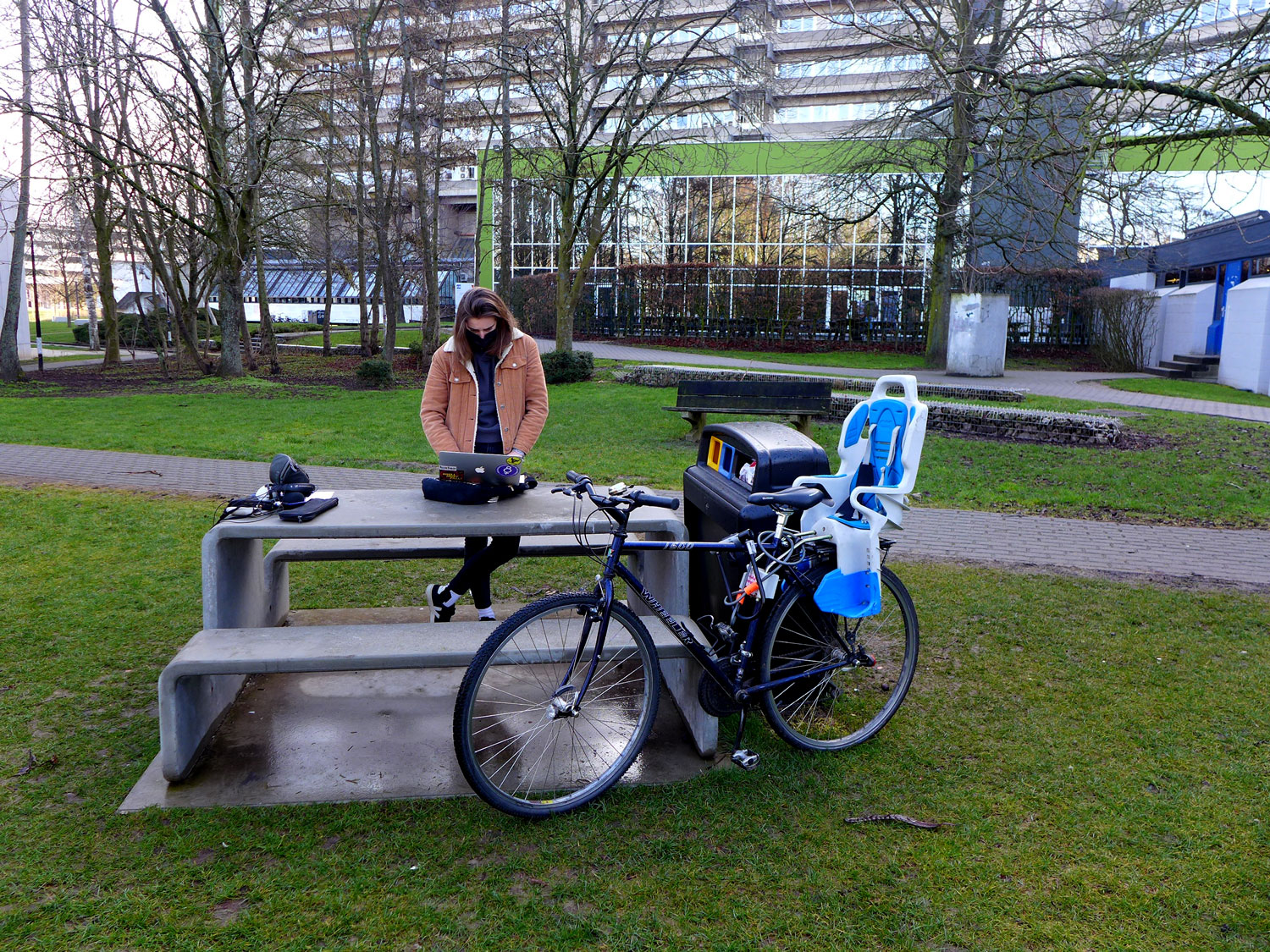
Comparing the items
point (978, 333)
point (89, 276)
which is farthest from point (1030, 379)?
point (89, 276)

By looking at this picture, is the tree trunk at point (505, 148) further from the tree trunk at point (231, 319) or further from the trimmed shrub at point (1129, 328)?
the trimmed shrub at point (1129, 328)

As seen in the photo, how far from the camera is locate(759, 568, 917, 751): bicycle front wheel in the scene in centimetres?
389

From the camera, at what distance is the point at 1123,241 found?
373 inches

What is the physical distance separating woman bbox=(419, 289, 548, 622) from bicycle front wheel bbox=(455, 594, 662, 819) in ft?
2.26

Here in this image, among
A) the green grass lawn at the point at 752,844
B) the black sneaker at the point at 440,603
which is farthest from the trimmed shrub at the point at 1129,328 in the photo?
the black sneaker at the point at 440,603

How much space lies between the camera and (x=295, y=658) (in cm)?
357

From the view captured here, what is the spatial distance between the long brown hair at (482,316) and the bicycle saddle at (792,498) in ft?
A: 5.32

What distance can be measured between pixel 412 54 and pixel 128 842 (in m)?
22.2

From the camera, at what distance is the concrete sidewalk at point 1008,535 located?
275 inches

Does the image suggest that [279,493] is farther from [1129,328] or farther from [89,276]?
[89,276]

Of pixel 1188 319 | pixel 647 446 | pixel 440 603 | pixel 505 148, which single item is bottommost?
pixel 647 446

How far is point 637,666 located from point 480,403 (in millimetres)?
1699

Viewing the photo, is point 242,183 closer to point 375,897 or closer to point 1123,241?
point 1123,241

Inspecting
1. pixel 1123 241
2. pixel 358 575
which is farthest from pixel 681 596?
pixel 1123 241
